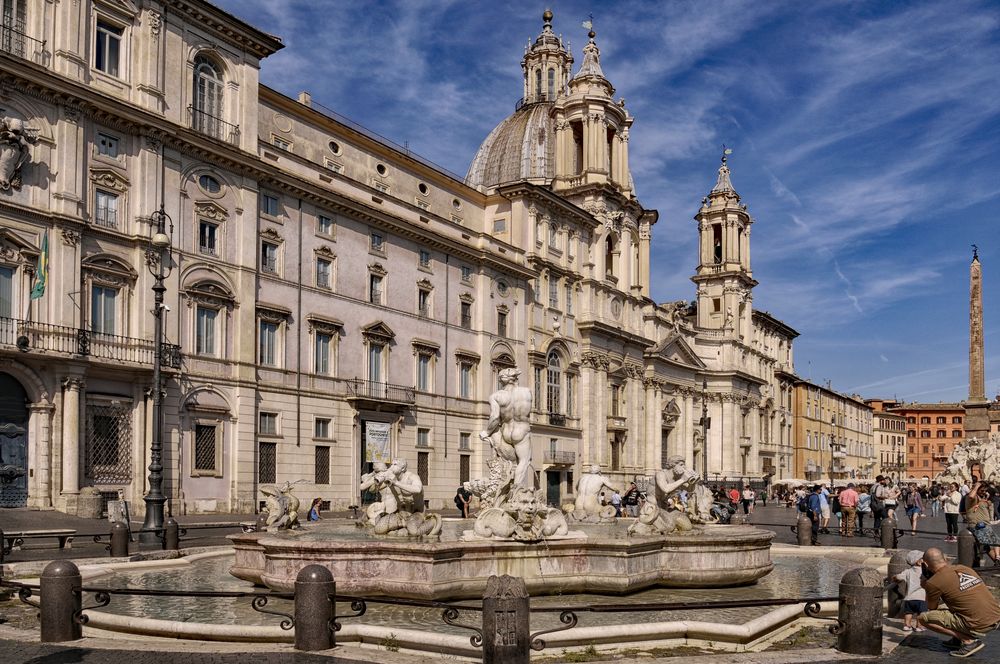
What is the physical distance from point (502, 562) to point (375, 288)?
2992 centimetres

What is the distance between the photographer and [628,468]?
6125cm

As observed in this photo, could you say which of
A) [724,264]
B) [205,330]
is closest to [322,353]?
[205,330]

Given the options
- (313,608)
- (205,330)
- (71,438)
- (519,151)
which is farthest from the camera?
(519,151)

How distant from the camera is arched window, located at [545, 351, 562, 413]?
176 ft

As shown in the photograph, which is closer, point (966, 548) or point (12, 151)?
point (966, 548)

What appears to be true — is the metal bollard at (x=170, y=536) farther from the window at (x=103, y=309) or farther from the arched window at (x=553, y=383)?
the arched window at (x=553, y=383)

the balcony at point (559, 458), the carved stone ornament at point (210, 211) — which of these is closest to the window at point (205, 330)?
the carved stone ornament at point (210, 211)

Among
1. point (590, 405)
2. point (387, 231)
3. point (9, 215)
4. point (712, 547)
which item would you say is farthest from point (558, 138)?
point (712, 547)

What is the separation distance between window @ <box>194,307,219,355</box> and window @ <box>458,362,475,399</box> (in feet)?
49.9

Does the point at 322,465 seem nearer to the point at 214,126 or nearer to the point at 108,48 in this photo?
the point at 214,126

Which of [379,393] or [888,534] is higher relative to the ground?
[379,393]

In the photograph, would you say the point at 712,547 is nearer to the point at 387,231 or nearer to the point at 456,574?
the point at 456,574

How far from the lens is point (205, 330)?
32625 mm

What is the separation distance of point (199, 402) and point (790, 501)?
143 ft
